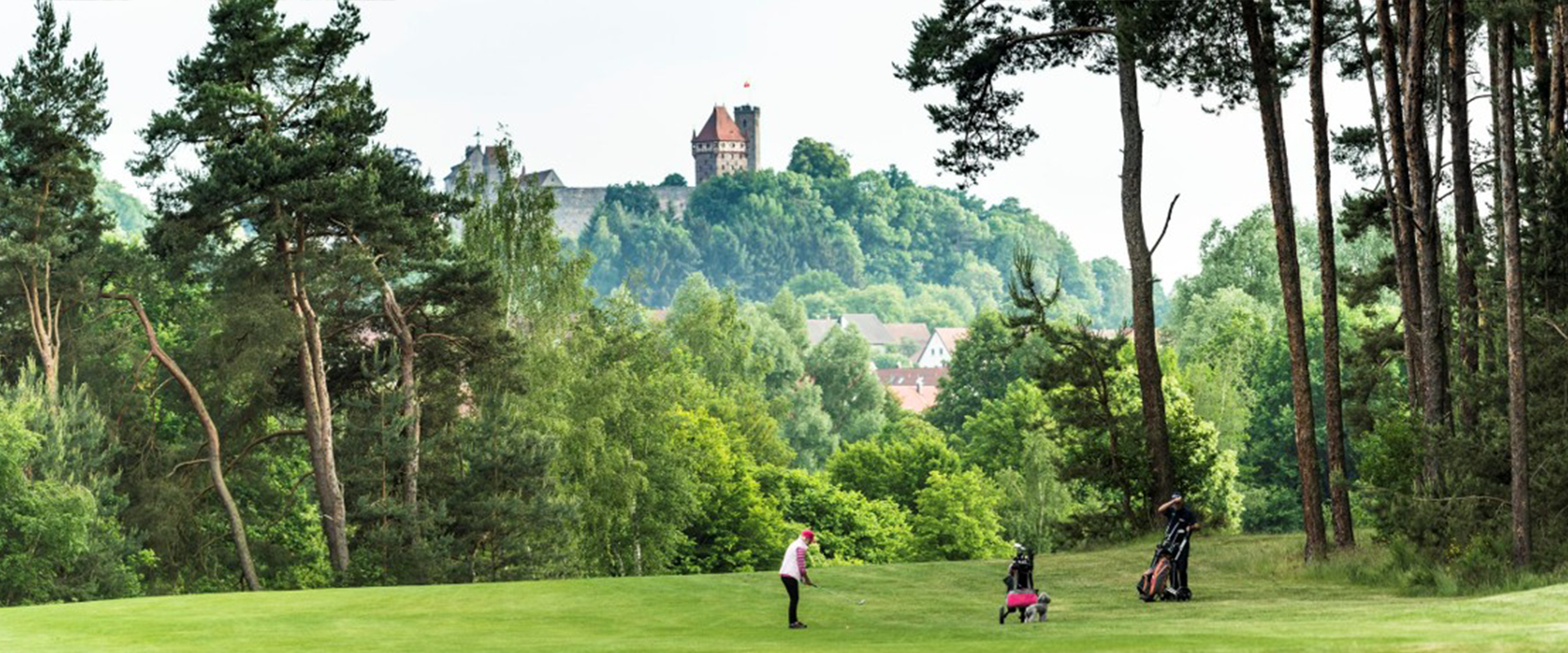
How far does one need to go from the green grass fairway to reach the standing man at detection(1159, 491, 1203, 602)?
1.63 feet

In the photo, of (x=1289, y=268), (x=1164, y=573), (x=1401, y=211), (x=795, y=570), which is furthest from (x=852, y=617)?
(x=1401, y=211)

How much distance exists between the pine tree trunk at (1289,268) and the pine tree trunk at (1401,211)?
1.44m

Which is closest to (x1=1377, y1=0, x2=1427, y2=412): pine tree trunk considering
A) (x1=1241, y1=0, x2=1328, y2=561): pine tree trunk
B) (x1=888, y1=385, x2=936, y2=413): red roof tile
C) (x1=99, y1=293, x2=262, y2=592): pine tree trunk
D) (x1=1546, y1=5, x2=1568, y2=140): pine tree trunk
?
(x1=1241, y1=0, x2=1328, y2=561): pine tree trunk

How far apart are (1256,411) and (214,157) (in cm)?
4668

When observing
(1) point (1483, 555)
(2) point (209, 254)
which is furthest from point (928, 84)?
(2) point (209, 254)

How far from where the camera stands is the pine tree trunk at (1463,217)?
81.7ft

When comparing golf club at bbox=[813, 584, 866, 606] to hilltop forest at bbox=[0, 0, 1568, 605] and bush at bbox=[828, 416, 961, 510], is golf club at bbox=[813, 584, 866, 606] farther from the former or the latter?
bush at bbox=[828, 416, 961, 510]

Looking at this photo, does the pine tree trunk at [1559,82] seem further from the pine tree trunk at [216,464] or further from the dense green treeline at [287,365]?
the pine tree trunk at [216,464]

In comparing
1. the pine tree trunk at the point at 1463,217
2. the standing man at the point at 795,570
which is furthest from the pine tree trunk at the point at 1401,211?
the standing man at the point at 795,570

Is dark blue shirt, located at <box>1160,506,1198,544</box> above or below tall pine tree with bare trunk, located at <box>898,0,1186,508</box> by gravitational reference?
below

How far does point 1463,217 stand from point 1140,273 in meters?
6.44

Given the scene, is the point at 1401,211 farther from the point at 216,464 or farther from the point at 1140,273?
the point at 216,464

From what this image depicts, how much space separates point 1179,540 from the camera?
22.2m

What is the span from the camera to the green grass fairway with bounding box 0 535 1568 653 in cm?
1695
